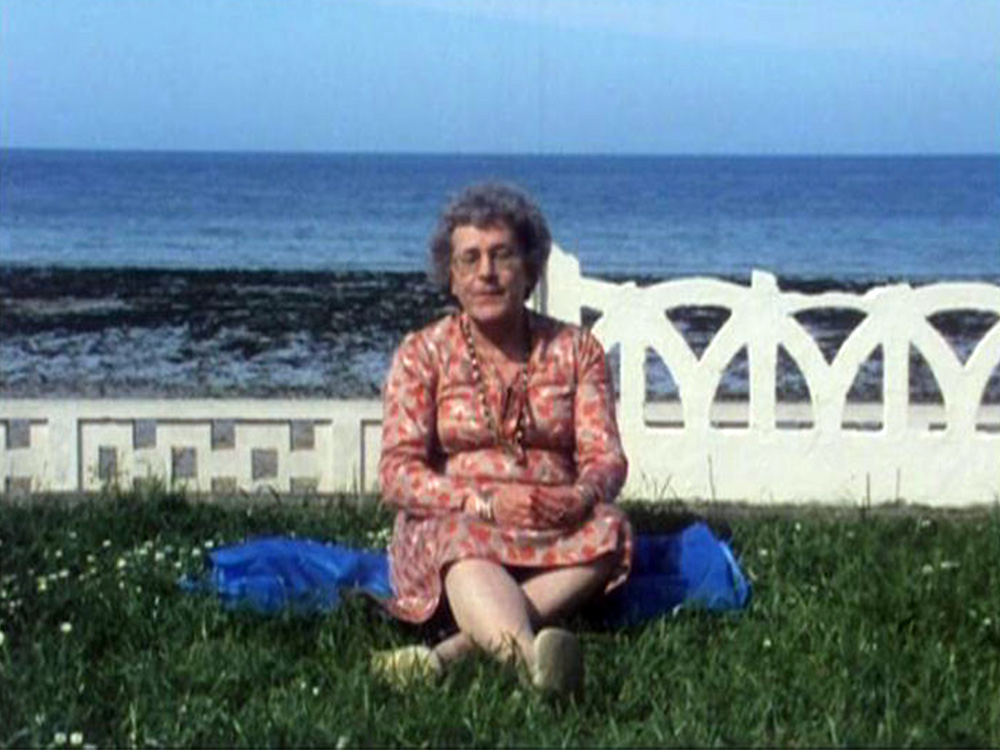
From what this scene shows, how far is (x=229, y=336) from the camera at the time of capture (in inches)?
929

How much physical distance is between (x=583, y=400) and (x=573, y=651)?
1191mm

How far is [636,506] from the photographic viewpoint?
8211 mm

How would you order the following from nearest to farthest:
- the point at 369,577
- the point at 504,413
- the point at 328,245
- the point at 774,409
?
the point at 504,413
the point at 369,577
the point at 774,409
the point at 328,245

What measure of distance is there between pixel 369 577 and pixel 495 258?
44.6 inches

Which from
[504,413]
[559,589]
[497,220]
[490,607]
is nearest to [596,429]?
[504,413]

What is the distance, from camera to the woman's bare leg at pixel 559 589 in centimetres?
630

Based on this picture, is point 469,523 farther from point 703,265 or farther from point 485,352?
point 703,265

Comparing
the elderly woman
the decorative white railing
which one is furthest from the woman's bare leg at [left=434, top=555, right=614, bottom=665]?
the decorative white railing

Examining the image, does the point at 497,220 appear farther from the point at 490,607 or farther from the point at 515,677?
the point at 515,677

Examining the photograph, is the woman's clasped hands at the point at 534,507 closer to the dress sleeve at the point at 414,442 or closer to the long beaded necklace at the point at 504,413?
the dress sleeve at the point at 414,442

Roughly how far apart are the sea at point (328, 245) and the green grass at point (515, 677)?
152 cm

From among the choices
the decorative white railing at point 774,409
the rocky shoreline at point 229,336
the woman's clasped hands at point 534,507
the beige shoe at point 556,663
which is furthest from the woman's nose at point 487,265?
the rocky shoreline at point 229,336

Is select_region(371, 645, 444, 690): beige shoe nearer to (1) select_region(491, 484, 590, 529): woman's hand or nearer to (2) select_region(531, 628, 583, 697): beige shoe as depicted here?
(2) select_region(531, 628, 583, 697): beige shoe

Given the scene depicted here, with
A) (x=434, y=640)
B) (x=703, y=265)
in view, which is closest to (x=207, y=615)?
(x=434, y=640)
